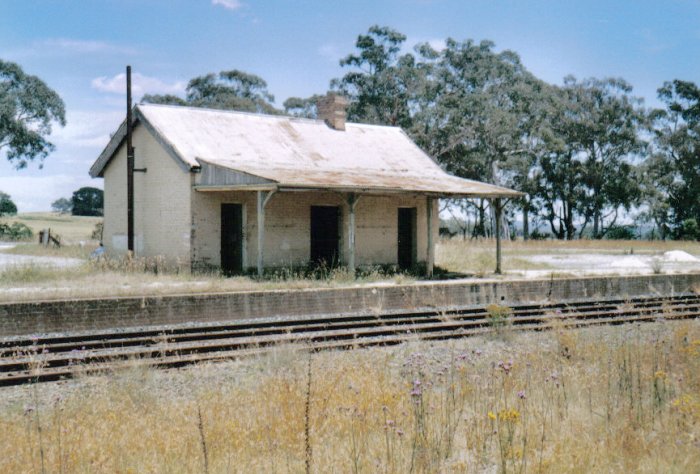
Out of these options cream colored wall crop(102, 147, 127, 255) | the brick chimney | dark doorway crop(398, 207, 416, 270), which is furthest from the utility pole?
dark doorway crop(398, 207, 416, 270)

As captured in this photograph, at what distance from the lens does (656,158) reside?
184 ft

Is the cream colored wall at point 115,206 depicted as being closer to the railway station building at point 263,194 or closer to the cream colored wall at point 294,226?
the railway station building at point 263,194

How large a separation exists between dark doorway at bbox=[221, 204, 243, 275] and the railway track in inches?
317

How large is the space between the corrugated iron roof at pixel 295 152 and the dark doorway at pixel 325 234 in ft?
4.18

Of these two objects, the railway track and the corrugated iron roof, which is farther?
the corrugated iron roof

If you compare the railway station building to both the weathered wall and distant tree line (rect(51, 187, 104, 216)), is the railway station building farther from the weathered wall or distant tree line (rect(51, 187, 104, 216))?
distant tree line (rect(51, 187, 104, 216))

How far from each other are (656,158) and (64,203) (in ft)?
278

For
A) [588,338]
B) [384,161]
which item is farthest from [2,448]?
[384,161]

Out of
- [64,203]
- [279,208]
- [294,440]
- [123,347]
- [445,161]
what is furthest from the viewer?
[64,203]

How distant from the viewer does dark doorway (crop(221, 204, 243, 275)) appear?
66.9 ft

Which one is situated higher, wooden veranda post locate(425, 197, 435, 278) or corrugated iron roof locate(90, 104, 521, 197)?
corrugated iron roof locate(90, 104, 521, 197)

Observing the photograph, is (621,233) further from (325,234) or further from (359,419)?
(359,419)

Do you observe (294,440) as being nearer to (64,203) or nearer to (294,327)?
(294,327)

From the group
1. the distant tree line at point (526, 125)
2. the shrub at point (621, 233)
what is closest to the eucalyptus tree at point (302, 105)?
the distant tree line at point (526, 125)
